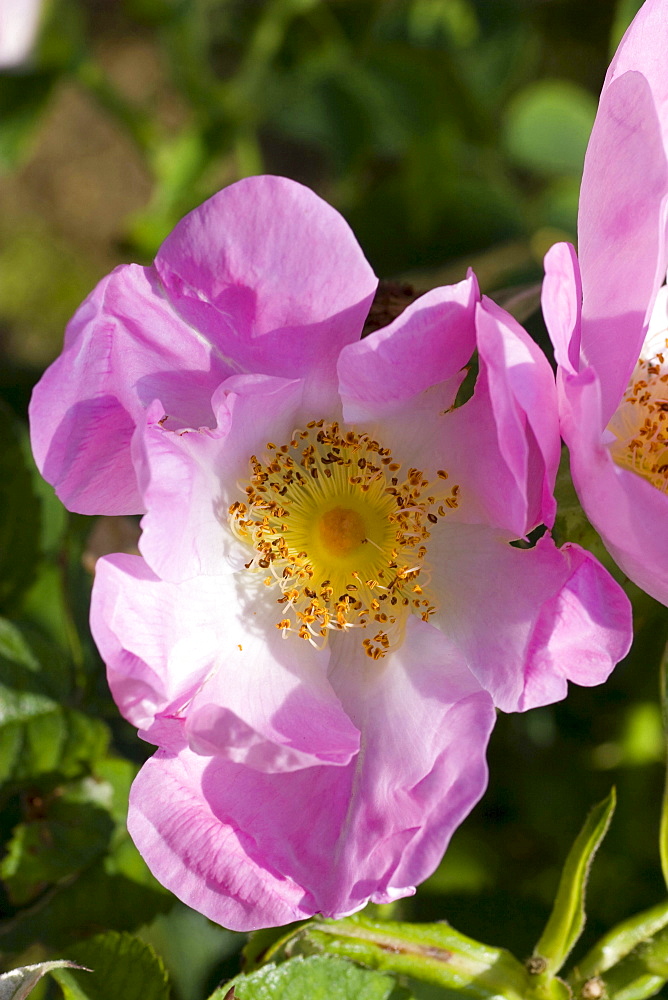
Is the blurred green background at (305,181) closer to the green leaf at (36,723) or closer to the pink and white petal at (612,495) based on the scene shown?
the green leaf at (36,723)

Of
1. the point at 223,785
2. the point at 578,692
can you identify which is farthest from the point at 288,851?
the point at 578,692

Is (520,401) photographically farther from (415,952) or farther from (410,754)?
(415,952)

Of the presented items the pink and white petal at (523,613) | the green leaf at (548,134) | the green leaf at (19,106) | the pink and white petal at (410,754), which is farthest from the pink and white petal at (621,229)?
the green leaf at (19,106)

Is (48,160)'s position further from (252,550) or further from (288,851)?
(288,851)

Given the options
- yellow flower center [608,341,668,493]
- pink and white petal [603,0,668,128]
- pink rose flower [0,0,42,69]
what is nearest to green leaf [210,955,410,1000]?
yellow flower center [608,341,668,493]

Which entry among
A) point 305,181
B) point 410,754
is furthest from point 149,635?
point 305,181

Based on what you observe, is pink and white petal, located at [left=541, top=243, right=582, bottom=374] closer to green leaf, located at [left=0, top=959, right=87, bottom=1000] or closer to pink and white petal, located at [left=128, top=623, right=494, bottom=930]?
pink and white petal, located at [left=128, top=623, right=494, bottom=930]
